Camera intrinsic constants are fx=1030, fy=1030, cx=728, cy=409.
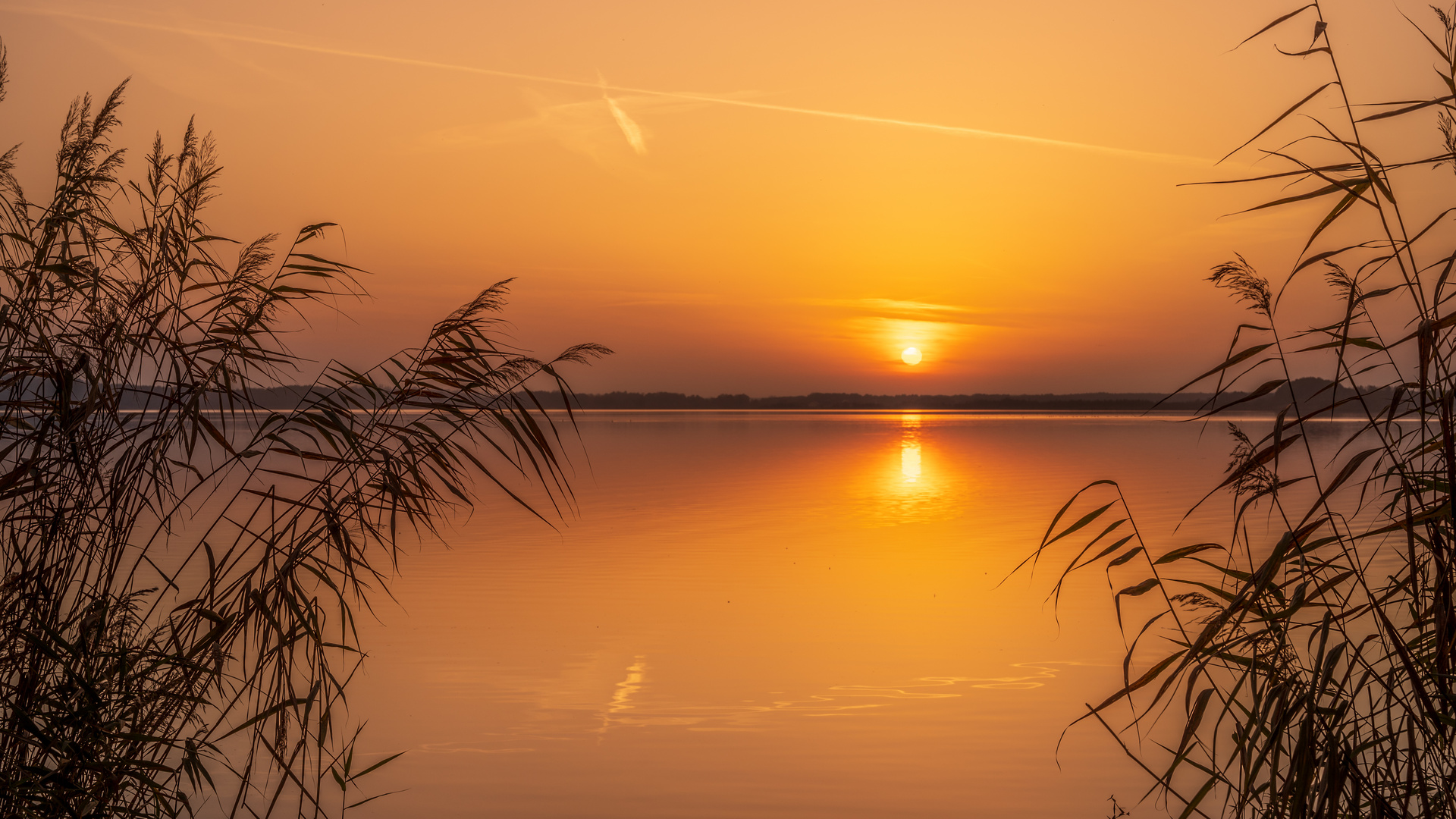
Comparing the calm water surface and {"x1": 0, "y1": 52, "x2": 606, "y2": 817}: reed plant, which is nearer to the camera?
{"x1": 0, "y1": 52, "x2": 606, "y2": 817}: reed plant

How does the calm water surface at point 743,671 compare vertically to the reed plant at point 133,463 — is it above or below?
below

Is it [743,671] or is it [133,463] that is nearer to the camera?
[133,463]

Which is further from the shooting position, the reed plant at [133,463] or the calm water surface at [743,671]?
the calm water surface at [743,671]

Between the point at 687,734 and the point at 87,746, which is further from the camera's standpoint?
the point at 687,734

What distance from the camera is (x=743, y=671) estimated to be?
806 centimetres

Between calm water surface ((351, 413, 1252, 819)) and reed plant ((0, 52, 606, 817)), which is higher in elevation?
reed plant ((0, 52, 606, 817))

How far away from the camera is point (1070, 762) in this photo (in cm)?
632

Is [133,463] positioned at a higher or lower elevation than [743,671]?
higher

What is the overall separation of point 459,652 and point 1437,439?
284 inches

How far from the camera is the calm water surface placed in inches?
233

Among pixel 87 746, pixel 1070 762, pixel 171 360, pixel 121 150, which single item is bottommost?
pixel 1070 762

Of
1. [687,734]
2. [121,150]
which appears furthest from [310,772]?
[121,150]

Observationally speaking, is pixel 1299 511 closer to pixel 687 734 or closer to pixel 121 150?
pixel 687 734

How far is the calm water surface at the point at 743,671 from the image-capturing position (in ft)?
19.4
